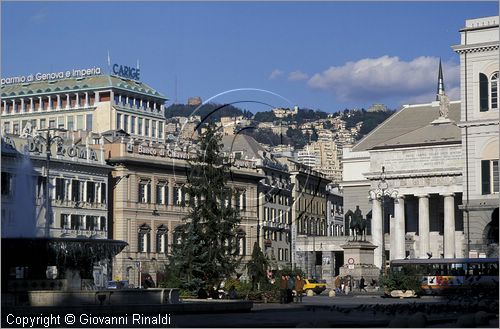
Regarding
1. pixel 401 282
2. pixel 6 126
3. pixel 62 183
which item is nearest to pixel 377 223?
pixel 62 183

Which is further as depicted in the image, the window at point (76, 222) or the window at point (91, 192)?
the window at point (91, 192)

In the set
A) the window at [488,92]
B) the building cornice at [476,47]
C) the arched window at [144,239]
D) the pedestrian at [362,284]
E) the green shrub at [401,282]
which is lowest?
the pedestrian at [362,284]

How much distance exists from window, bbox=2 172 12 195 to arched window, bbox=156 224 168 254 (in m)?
19.4

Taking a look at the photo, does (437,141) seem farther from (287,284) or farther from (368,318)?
(368,318)

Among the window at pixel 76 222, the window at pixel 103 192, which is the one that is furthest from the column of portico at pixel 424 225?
the window at pixel 76 222

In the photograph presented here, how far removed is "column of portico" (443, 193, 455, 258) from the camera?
332 ft

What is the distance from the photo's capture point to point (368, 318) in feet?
119

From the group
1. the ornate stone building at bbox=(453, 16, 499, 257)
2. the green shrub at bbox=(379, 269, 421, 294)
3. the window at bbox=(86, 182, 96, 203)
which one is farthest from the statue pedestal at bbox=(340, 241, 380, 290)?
the window at bbox=(86, 182, 96, 203)

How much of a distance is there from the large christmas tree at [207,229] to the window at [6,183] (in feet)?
115

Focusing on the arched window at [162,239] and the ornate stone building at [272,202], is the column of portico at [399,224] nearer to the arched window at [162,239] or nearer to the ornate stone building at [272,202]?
the ornate stone building at [272,202]

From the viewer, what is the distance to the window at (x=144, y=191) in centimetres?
10625

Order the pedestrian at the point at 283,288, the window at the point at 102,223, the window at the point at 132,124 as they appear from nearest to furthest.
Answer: the pedestrian at the point at 283,288 → the window at the point at 102,223 → the window at the point at 132,124

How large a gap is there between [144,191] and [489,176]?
3349cm

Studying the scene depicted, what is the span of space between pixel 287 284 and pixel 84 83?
324ft
